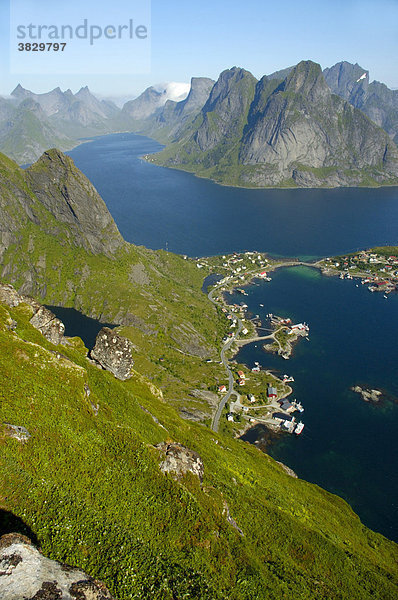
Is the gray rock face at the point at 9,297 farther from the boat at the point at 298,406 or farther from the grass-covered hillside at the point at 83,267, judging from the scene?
the boat at the point at 298,406

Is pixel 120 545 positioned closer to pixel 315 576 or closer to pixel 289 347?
pixel 315 576

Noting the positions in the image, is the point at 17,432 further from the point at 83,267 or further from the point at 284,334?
the point at 83,267

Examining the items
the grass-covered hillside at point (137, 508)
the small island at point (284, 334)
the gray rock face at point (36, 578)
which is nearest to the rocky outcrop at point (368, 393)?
the small island at point (284, 334)

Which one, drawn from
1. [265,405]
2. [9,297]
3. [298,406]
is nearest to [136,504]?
[9,297]

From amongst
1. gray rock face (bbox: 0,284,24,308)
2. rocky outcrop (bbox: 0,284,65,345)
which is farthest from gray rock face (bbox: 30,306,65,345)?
gray rock face (bbox: 0,284,24,308)

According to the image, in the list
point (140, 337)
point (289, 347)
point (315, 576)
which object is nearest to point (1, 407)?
point (315, 576)

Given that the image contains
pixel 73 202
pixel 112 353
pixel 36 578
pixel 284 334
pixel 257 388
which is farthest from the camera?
pixel 73 202
